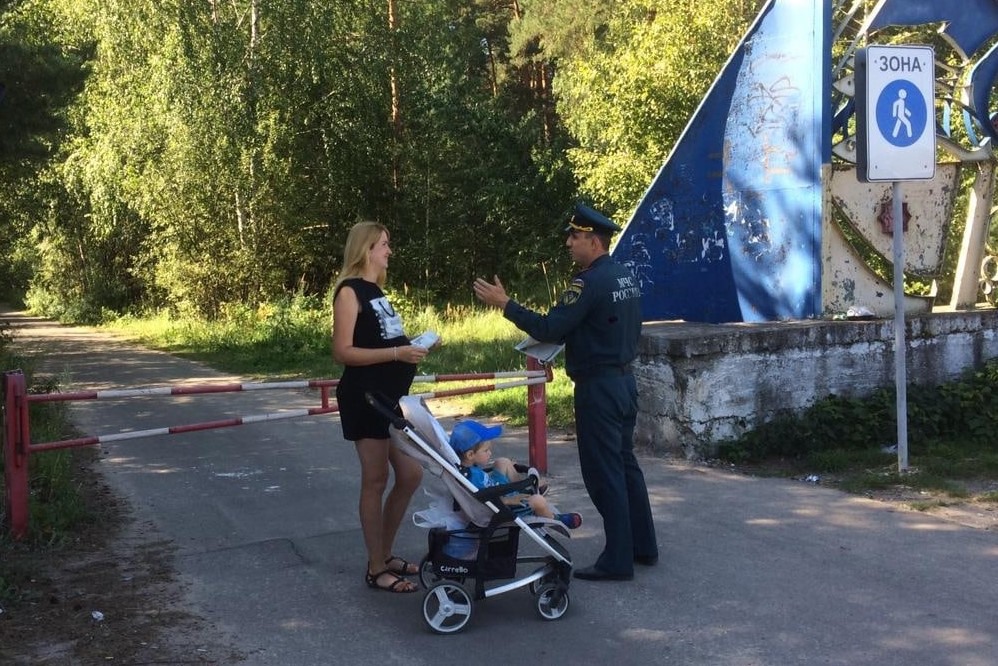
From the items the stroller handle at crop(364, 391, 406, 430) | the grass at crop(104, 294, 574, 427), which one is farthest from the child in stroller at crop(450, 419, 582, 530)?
the grass at crop(104, 294, 574, 427)

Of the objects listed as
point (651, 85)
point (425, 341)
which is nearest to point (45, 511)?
point (425, 341)

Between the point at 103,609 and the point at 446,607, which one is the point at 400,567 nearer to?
the point at 446,607

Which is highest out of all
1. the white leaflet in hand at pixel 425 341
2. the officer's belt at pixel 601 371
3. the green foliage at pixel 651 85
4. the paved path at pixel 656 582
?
the green foliage at pixel 651 85

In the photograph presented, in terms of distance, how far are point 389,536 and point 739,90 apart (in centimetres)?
581

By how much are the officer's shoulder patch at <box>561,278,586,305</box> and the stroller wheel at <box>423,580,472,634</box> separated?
5.10 feet

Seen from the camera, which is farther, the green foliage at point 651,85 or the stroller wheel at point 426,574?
the green foliage at point 651,85

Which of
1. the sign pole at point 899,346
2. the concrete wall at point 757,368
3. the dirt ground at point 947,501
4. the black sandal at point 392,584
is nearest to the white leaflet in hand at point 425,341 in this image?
the black sandal at point 392,584

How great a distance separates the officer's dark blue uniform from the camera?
197 inches

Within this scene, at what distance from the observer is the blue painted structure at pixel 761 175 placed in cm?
854

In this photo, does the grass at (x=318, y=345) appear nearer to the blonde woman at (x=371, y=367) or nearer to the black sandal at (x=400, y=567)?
the black sandal at (x=400, y=567)

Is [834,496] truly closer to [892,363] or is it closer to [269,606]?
[892,363]

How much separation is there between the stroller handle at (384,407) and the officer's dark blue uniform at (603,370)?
0.85 metres

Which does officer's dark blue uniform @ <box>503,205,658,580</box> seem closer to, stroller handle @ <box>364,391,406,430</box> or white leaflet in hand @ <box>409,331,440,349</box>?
white leaflet in hand @ <box>409,331,440,349</box>

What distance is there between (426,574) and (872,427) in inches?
177
